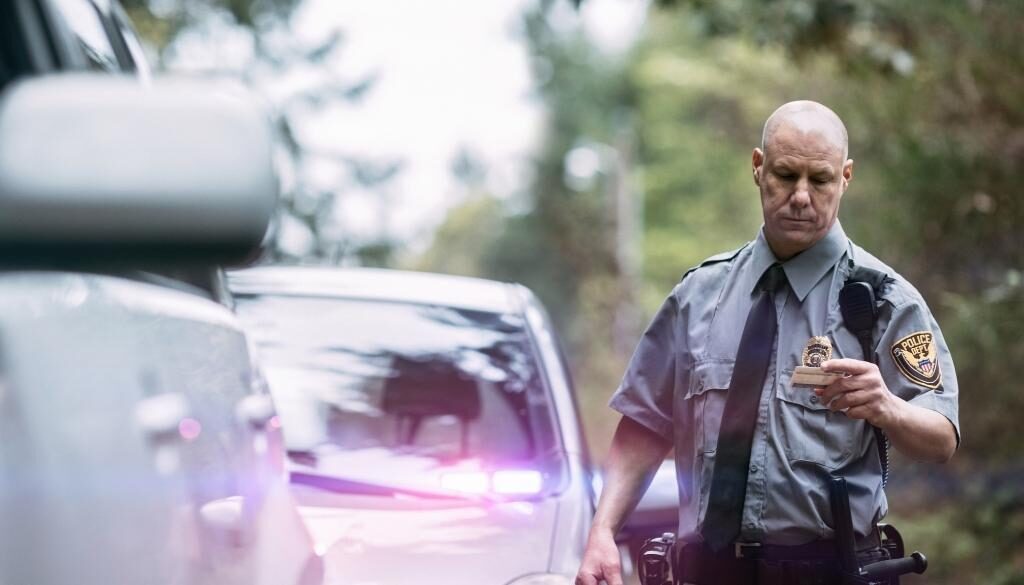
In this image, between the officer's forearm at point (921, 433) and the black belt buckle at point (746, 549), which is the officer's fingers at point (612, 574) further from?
the officer's forearm at point (921, 433)

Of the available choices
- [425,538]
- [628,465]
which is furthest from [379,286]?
[628,465]

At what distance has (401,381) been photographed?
195 inches

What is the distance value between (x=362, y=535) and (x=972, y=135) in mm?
6418

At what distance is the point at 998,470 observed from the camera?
371 inches

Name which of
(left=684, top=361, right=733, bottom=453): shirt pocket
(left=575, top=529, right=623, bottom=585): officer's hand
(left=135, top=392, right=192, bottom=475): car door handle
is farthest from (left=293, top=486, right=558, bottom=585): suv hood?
(left=135, top=392, right=192, bottom=475): car door handle

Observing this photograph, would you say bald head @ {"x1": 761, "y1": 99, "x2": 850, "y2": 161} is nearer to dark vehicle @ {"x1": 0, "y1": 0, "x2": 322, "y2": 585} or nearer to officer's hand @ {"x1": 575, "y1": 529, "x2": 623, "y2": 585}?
officer's hand @ {"x1": 575, "y1": 529, "x2": 623, "y2": 585}

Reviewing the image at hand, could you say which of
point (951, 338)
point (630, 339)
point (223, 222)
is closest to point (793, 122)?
point (223, 222)

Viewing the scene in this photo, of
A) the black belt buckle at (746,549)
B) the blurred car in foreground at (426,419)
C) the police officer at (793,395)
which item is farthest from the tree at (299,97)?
the black belt buckle at (746,549)

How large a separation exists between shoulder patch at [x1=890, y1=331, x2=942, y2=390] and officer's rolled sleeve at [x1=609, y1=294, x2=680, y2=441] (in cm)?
62

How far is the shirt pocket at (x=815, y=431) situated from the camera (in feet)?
10.8

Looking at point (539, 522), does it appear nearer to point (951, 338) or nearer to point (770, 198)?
point (770, 198)

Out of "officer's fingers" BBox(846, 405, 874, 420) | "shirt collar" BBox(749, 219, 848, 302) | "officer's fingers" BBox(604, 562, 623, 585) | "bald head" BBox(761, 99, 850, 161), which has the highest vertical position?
"bald head" BBox(761, 99, 850, 161)

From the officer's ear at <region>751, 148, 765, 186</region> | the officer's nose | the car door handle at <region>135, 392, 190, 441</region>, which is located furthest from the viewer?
the officer's ear at <region>751, 148, 765, 186</region>

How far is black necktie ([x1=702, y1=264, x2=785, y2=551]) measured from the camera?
131 inches
